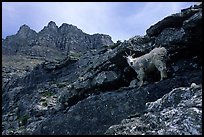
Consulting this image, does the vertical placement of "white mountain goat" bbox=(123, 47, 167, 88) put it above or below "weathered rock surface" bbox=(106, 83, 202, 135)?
above

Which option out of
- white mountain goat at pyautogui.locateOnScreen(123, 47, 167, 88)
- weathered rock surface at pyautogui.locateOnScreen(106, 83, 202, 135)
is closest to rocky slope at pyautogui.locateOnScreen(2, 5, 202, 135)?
weathered rock surface at pyautogui.locateOnScreen(106, 83, 202, 135)

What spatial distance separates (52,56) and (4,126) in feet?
433

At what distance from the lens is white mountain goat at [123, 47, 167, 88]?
80.8 ft

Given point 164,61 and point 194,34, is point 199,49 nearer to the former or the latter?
point 194,34

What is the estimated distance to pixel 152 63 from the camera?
83.5 ft

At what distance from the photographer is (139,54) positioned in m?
29.8

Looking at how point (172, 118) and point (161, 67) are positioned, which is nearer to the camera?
point (172, 118)

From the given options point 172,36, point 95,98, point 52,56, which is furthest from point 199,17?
point 52,56

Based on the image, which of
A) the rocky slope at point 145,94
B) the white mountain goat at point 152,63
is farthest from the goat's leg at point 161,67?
the rocky slope at point 145,94

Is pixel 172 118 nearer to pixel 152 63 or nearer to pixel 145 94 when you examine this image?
pixel 145 94

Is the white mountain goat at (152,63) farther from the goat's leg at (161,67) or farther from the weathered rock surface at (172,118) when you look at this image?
the weathered rock surface at (172,118)

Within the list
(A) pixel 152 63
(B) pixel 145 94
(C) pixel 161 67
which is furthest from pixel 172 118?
(A) pixel 152 63

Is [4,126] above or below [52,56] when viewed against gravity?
below

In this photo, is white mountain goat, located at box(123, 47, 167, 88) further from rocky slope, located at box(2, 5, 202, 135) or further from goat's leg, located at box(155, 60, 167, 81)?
rocky slope, located at box(2, 5, 202, 135)
